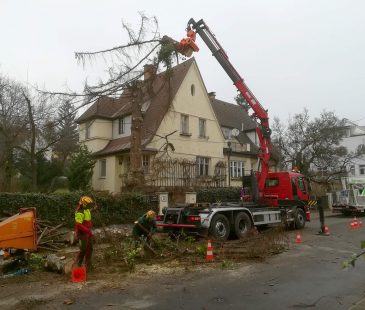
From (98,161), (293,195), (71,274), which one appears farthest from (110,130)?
(71,274)

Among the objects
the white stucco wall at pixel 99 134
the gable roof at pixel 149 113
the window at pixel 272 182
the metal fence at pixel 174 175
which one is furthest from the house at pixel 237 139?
the window at pixel 272 182

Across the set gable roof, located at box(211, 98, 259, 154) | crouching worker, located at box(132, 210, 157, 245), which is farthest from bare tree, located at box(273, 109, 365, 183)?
crouching worker, located at box(132, 210, 157, 245)

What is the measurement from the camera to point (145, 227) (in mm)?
11578

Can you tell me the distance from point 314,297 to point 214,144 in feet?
80.8

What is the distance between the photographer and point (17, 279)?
8977 mm

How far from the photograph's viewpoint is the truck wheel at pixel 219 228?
46.1 feet

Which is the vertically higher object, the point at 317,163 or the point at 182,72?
the point at 182,72

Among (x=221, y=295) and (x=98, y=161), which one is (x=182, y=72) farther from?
(x=221, y=295)

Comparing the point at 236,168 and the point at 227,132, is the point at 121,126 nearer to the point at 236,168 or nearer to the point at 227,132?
the point at 236,168

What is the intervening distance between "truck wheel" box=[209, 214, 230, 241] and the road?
11.2 feet

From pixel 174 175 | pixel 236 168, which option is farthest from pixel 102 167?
pixel 236 168

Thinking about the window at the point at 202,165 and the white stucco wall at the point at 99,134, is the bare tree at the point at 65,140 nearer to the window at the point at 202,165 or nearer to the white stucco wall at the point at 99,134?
the white stucco wall at the point at 99,134

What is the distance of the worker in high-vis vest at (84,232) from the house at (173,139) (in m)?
15.4

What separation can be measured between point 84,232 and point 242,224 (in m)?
8.03
